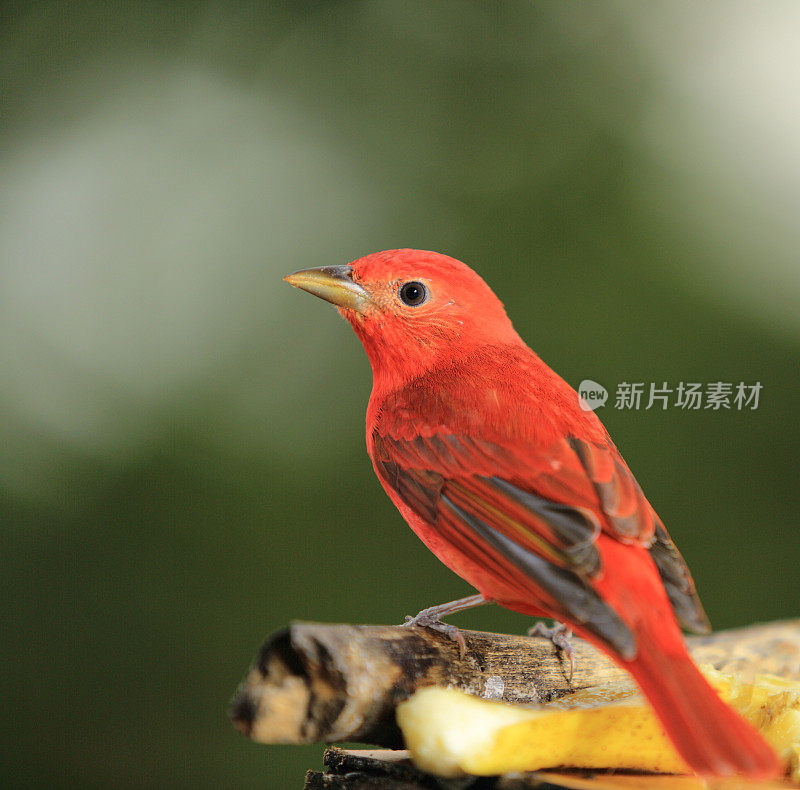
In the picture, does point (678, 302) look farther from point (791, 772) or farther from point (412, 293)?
point (791, 772)

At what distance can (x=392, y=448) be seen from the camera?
2.19m

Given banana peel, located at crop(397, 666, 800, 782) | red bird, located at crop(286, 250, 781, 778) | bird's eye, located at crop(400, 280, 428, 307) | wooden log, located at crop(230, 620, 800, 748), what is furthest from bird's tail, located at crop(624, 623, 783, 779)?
bird's eye, located at crop(400, 280, 428, 307)

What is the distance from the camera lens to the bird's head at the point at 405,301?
238 centimetres

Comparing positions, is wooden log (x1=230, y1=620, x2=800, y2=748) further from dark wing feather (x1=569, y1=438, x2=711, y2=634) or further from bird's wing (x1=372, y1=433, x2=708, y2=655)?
dark wing feather (x1=569, y1=438, x2=711, y2=634)

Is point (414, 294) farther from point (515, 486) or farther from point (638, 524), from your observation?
point (638, 524)

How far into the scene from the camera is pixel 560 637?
2.20 meters

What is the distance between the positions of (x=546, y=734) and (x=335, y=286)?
4.26 feet

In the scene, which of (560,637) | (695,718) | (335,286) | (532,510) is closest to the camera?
(695,718)

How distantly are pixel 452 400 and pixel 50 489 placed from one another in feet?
Answer: 12.8

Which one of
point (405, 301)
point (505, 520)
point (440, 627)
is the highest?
point (405, 301)

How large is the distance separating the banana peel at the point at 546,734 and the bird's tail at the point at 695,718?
19 centimetres

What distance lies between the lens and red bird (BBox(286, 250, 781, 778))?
1.61m

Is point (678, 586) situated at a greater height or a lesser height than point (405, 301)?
lesser

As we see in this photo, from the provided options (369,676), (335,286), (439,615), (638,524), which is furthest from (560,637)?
(335,286)
